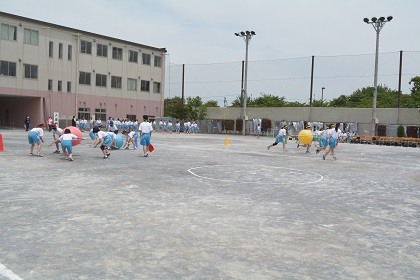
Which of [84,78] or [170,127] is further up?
[84,78]

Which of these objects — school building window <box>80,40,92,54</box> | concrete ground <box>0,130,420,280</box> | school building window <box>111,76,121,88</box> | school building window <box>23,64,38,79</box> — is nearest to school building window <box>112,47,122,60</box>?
school building window <box>111,76,121,88</box>

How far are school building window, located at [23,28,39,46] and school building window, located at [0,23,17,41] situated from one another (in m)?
1.24

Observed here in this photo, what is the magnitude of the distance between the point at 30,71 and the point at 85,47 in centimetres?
813

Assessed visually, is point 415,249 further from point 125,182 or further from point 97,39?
point 97,39

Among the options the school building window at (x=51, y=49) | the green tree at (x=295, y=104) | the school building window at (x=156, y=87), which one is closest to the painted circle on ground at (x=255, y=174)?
the school building window at (x=51, y=49)

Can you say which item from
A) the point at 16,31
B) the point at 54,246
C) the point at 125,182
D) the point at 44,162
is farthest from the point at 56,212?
the point at 16,31

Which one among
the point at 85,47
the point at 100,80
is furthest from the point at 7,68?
the point at 100,80

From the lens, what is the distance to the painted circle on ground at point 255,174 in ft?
43.3

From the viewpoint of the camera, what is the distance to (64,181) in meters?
11.9

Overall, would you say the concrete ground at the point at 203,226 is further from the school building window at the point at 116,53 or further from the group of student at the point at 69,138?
the school building window at the point at 116,53

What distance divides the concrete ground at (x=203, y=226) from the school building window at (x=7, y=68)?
113 feet

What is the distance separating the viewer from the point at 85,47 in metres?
52.3

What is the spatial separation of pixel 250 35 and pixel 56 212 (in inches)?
1824

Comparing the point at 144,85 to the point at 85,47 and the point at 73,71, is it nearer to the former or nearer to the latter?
the point at 85,47
